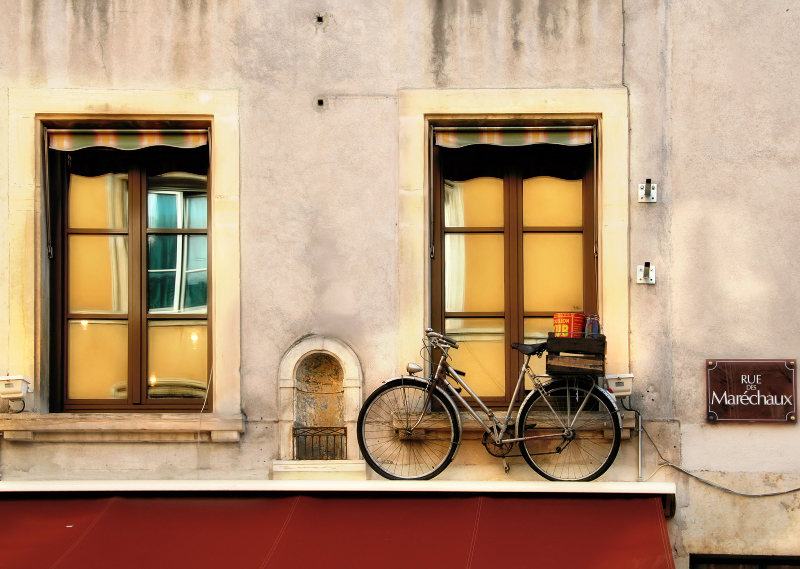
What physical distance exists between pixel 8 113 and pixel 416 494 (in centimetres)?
408

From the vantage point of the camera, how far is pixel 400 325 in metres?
6.82

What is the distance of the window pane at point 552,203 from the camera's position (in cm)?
711

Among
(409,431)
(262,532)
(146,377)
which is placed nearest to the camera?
(262,532)

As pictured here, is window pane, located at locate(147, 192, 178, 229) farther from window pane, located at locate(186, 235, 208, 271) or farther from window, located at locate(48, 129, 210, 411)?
window pane, located at locate(186, 235, 208, 271)

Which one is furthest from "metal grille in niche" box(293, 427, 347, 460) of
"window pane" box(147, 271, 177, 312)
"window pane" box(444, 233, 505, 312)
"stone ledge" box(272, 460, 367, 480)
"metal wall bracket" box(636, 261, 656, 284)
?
"metal wall bracket" box(636, 261, 656, 284)

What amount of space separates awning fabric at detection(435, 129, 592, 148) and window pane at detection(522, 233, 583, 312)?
0.71m

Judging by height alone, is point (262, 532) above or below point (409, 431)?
below

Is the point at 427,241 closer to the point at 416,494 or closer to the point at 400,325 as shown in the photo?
the point at 400,325

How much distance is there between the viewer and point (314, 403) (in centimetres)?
702

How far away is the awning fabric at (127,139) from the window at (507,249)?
1.84 m

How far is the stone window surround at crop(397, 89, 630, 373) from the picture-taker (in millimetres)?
6738

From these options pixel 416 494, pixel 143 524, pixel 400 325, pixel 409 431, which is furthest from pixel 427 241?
pixel 143 524

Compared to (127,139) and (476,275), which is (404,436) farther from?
(127,139)

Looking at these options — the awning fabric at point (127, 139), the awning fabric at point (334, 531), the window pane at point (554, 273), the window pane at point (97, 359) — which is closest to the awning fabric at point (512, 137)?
the window pane at point (554, 273)
